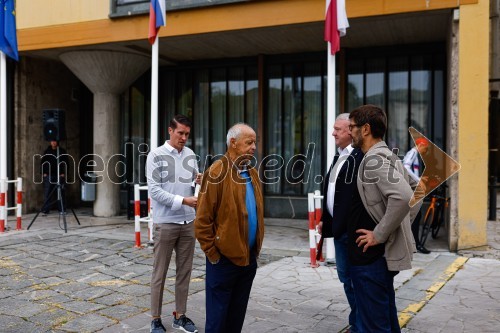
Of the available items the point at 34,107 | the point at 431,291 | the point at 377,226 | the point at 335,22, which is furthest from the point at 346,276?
the point at 34,107

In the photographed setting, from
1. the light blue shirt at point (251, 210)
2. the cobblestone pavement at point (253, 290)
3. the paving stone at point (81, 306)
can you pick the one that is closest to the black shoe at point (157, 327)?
the cobblestone pavement at point (253, 290)

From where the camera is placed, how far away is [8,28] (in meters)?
10.7

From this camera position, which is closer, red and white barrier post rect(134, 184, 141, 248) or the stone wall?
red and white barrier post rect(134, 184, 141, 248)

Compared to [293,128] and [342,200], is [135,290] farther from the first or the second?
[293,128]

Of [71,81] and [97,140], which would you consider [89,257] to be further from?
[71,81]

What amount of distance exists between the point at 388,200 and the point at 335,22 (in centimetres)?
515

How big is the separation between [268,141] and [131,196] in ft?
12.3

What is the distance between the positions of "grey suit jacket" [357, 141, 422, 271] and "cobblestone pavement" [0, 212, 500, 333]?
177 centimetres

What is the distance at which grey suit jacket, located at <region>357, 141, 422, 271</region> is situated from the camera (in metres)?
3.32

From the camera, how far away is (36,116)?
1366 cm

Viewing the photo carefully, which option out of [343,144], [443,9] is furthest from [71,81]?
[343,144]

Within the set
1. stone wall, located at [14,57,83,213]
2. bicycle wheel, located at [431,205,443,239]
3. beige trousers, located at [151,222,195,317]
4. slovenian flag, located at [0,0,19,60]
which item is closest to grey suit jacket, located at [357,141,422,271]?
beige trousers, located at [151,222,195,317]

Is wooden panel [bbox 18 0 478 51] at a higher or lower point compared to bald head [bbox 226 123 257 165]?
higher

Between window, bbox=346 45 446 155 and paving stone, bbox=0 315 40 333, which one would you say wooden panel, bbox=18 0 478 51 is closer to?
window, bbox=346 45 446 155
